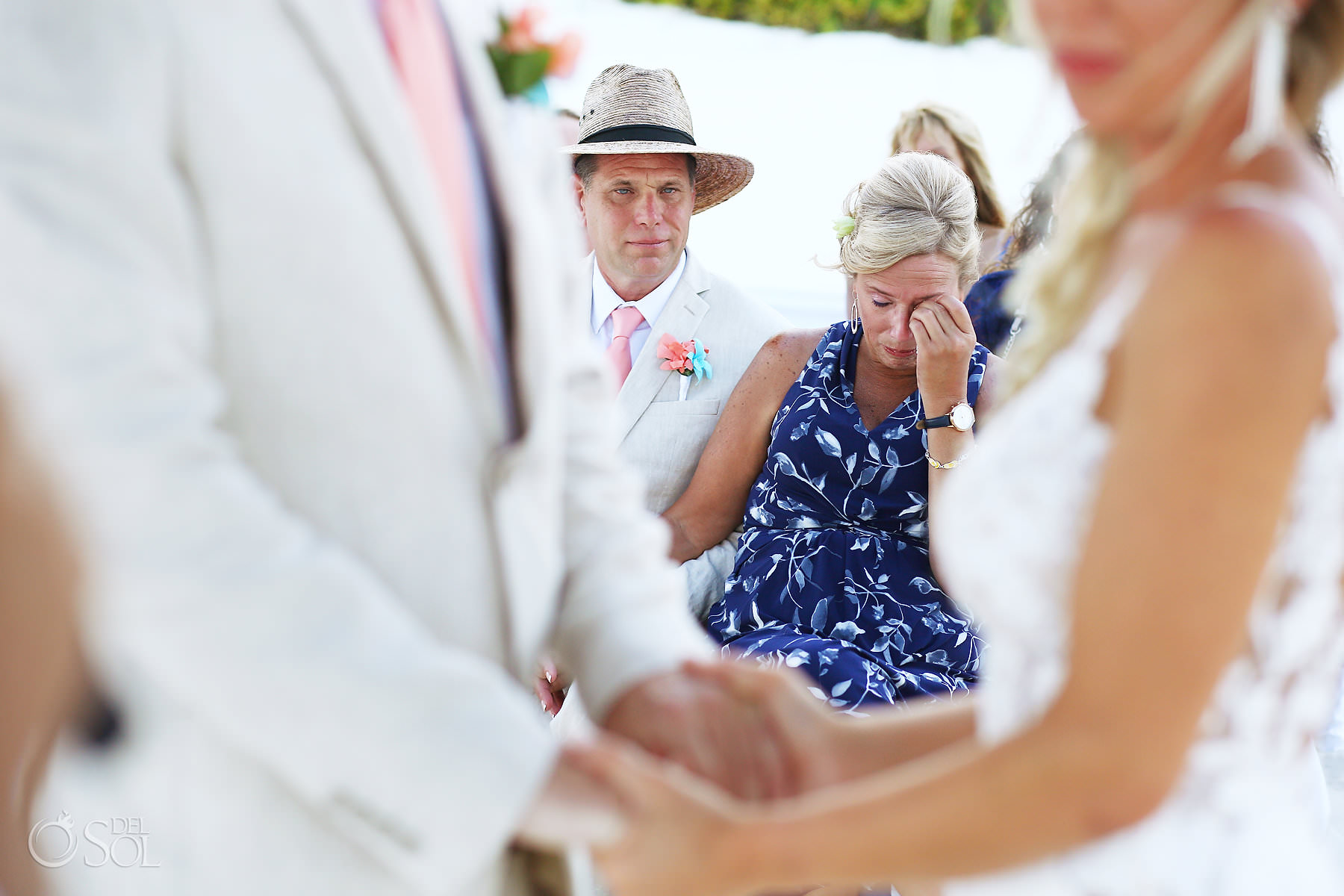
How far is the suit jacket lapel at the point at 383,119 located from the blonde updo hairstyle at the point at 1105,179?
56 cm

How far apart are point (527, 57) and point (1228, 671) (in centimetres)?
83

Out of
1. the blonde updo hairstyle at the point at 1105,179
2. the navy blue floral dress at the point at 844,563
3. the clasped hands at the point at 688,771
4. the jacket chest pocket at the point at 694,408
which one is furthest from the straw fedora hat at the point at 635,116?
the clasped hands at the point at 688,771

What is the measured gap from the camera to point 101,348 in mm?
789

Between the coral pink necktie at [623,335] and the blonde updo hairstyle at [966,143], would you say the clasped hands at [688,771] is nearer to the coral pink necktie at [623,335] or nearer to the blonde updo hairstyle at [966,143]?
→ the coral pink necktie at [623,335]

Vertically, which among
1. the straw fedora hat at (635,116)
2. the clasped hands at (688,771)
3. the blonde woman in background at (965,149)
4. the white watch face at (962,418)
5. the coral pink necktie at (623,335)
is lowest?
the coral pink necktie at (623,335)

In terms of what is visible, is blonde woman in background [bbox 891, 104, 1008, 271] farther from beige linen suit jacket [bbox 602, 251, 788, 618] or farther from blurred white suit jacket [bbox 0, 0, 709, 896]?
blurred white suit jacket [bbox 0, 0, 709, 896]

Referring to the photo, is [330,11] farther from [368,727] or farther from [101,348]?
[368,727]

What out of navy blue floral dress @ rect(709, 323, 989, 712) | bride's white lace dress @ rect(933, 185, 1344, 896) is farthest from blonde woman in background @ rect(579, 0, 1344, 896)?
navy blue floral dress @ rect(709, 323, 989, 712)

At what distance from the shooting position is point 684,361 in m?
3.23

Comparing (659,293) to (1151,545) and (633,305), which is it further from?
(1151,545)

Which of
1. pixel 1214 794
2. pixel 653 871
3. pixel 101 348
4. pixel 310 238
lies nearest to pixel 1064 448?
pixel 1214 794

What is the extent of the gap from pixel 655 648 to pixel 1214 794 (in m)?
0.52

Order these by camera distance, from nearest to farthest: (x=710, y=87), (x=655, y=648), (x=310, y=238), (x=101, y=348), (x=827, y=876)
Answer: (x=101, y=348), (x=310, y=238), (x=827, y=876), (x=655, y=648), (x=710, y=87)

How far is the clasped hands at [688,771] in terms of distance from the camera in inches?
38.8
